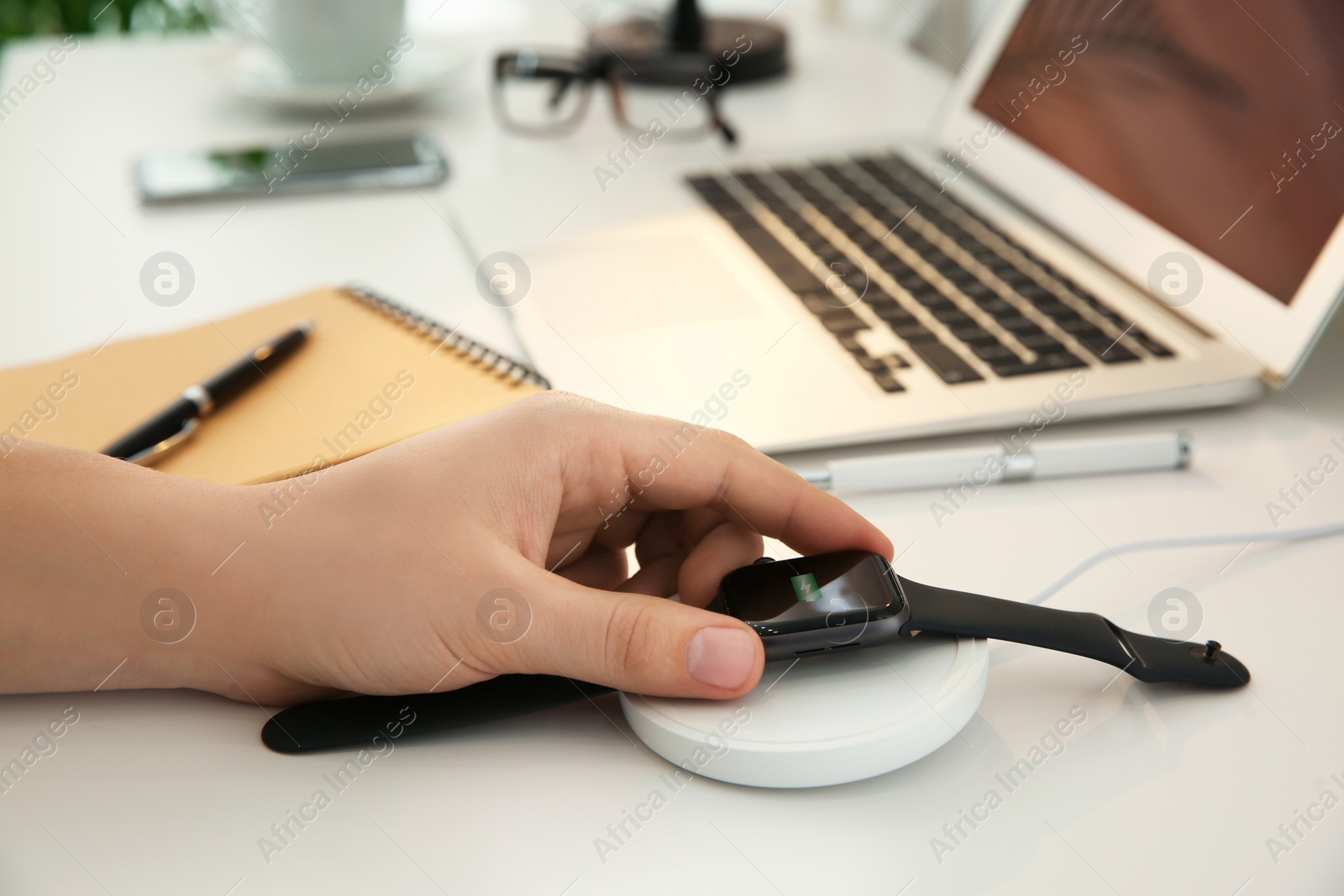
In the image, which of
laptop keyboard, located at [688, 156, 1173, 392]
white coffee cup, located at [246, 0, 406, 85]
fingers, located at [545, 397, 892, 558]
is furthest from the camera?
white coffee cup, located at [246, 0, 406, 85]

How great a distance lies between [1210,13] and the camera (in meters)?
0.79

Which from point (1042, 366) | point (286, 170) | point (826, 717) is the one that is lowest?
point (286, 170)

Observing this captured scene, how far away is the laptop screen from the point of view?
689 millimetres

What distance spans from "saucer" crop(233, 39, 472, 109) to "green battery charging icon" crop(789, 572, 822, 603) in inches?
36.8

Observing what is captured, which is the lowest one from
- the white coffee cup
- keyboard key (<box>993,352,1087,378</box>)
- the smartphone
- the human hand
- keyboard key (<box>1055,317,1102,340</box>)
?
the smartphone

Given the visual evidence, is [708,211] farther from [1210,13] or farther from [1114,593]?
[1114,593]

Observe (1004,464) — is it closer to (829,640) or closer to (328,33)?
(829,640)

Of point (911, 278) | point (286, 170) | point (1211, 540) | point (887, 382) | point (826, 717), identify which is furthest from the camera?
point (286, 170)

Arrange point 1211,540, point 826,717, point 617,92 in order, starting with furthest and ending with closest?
point 617,92, point 1211,540, point 826,717

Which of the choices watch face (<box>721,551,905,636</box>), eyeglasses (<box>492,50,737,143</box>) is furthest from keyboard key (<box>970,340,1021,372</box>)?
eyeglasses (<box>492,50,737,143</box>)

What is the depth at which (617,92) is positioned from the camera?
118 cm

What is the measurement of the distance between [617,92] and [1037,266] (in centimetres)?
56

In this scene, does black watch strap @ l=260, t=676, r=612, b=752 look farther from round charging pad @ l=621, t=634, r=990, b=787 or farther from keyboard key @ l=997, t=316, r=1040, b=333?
keyboard key @ l=997, t=316, r=1040, b=333

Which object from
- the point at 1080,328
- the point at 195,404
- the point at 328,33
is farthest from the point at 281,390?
the point at 328,33
